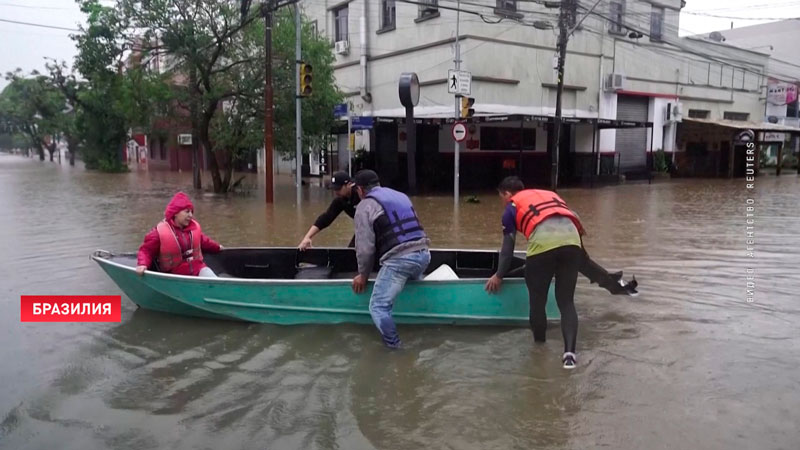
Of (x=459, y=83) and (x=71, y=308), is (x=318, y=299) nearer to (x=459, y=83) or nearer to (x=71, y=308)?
(x=71, y=308)

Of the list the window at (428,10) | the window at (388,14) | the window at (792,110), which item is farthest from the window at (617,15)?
the window at (792,110)

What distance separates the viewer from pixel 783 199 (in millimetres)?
18109

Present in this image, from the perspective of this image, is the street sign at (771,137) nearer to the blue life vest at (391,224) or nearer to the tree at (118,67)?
the tree at (118,67)

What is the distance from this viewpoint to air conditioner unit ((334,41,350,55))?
26438 millimetres

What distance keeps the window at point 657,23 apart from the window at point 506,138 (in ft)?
28.1

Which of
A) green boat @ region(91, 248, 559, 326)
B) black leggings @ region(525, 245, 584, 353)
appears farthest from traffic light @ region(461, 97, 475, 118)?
black leggings @ region(525, 245, 584, 353)

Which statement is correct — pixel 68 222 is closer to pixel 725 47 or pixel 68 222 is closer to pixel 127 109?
pixel 127 109

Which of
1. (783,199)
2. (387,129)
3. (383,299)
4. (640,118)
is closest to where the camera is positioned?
(383,299)

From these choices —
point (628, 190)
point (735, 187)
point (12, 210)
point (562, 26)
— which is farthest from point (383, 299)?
point (735, 187)

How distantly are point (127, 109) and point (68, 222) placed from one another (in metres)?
7.06

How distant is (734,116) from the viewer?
33.7m

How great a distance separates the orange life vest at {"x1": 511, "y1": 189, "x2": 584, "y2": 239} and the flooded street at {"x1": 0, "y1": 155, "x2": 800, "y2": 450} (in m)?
1.07

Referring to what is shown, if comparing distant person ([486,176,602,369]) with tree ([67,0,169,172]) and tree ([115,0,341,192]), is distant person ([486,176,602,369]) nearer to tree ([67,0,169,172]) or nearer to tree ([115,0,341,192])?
tree ([115,0,341,192])

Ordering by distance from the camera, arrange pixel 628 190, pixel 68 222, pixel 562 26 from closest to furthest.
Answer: pixel 68 222 → pixel 562 26 → pixel 628 190
